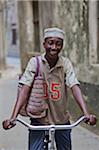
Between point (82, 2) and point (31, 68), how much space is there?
3924mm

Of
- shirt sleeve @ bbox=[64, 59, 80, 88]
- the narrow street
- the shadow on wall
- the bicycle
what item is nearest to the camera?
the bicycle

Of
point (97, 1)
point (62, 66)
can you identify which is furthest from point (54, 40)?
point (97, 1)

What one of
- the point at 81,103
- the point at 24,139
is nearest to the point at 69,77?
the point at 81,103

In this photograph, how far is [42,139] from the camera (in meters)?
3.31

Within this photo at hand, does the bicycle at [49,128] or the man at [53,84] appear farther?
the man at [53,84]

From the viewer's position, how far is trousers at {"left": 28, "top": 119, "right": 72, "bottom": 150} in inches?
130

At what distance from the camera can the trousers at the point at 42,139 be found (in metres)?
3.31

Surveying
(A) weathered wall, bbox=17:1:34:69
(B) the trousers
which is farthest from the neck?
(A) weathered wall, bbox=17:1:34:69

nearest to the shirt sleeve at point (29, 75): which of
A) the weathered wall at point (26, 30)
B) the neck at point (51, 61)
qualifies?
the neck at point (51, 61)

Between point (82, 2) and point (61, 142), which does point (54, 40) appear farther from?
point (82, 2)

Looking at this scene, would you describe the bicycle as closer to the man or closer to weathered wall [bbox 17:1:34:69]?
the man

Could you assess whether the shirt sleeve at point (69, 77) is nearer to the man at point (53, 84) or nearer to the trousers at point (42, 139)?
the man at point (53, 84)

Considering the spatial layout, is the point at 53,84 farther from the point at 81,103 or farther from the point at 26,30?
the point at 26,30

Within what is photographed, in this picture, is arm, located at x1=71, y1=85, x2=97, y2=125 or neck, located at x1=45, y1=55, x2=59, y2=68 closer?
arm, located at x1=71, y1=85, x2=97, y2=125
